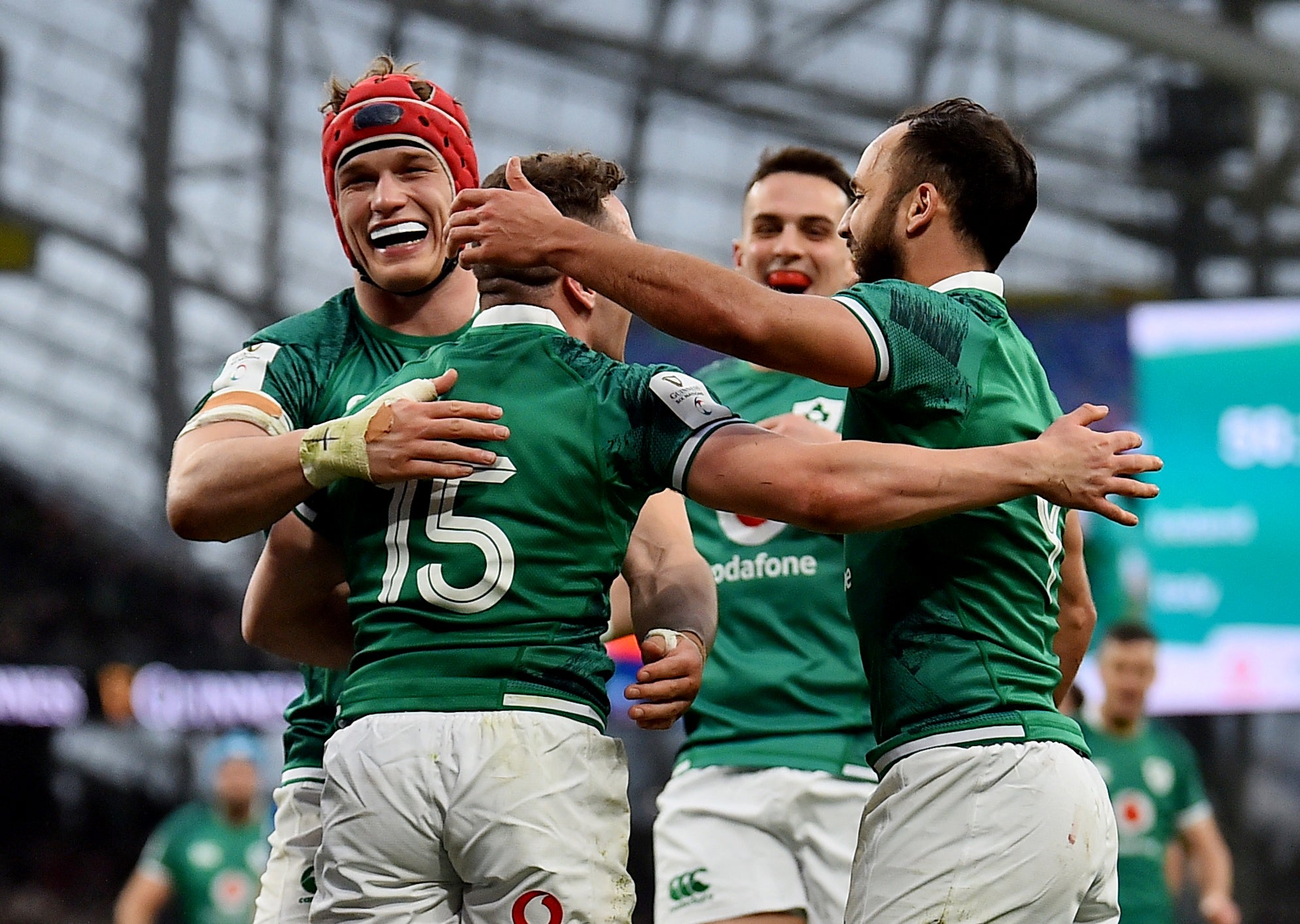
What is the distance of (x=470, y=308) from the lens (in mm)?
3279

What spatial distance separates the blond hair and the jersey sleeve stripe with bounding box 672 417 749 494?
115 centimetres

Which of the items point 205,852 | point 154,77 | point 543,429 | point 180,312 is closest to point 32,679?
point 180,312

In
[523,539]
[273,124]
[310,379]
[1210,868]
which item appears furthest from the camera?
[273,124]

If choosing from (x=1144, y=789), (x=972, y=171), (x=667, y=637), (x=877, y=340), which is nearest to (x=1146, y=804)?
(x=1144, y=789)

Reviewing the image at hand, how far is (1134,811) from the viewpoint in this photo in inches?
272

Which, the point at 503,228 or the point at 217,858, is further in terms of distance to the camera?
the point at 217,858

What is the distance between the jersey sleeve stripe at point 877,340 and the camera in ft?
8.21

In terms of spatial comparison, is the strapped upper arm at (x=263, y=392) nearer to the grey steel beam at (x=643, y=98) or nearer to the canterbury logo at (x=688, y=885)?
the canterbury logo at (x=688, y=885)

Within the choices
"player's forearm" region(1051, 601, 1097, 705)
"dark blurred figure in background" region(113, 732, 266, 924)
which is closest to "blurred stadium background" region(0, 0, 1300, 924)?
"dark blurred figure in background" region(113, 732, 266, 924)

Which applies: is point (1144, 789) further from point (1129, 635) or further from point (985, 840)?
point (985, 840)

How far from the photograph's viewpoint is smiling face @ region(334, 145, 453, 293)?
3102mm

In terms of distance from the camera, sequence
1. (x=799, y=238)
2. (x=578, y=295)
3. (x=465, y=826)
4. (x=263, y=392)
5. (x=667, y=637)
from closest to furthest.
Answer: (x=465, y=826), (x=667, y=637), (x=578, y=295), (x=263, y=392), (x=799, y=238)

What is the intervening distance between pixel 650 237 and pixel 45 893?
7378 millimetres

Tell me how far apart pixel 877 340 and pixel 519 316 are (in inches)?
23.3
